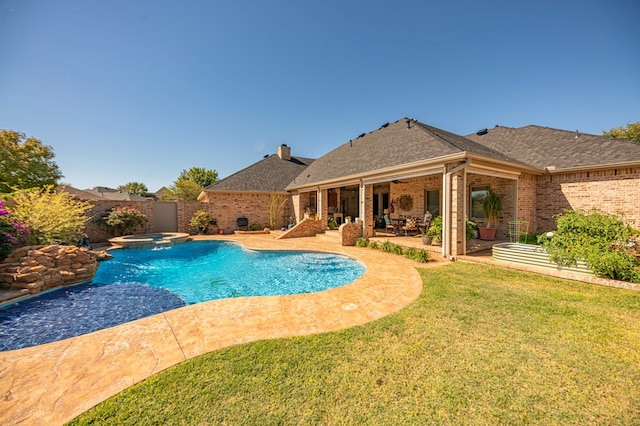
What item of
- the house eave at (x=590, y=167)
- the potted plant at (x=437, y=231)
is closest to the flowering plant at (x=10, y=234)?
the potted plant at (x=437, y=231)

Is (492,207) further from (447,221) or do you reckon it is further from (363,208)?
(363,208)

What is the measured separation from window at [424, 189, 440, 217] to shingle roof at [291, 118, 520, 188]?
3204 millimetres

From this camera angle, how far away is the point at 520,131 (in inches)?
560

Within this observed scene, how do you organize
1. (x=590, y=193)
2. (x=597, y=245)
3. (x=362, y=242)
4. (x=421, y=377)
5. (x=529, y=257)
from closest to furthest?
1. (x=421, y=377)
2. (x=597, y=245)
3. (x=529, y=257)
4. (x=590, y=193)
5. (x=362, y=242)

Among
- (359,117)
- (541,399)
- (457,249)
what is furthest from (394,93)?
(541,399)

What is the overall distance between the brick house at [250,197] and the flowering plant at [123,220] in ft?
14.6

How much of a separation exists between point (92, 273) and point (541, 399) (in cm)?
1127

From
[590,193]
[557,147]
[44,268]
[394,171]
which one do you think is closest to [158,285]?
[44,268]

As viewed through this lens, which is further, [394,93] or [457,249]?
[394,93]

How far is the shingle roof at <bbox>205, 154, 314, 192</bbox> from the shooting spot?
60.8 feet

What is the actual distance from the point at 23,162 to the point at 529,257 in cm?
3353

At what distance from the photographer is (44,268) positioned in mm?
6352

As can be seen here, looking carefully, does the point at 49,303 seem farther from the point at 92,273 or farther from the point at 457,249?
the point at 457,249

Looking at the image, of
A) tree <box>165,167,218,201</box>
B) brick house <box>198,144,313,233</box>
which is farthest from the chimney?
tree <box>165,167,218,201</box>
